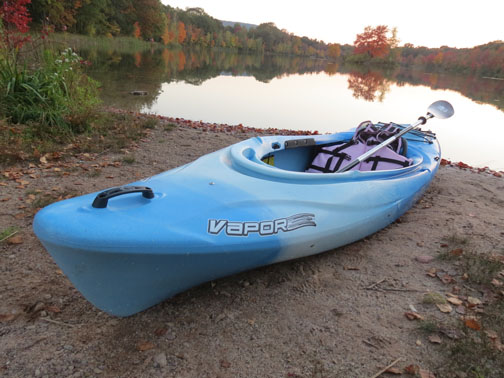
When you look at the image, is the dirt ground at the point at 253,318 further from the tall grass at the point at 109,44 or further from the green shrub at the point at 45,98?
the tall grass at the point at 109,44

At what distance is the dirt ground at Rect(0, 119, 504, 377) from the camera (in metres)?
1.72

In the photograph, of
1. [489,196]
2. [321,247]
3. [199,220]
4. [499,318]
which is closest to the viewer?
[199,220]

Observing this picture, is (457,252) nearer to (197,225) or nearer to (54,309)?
(197,225)

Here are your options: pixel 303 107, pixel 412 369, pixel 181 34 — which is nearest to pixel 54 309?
pixel 412 369

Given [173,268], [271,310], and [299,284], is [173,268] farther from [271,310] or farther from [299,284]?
[299,284]

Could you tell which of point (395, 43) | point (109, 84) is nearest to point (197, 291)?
point (109, 84)

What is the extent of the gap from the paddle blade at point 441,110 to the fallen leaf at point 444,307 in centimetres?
362

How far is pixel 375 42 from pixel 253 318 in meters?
70.5

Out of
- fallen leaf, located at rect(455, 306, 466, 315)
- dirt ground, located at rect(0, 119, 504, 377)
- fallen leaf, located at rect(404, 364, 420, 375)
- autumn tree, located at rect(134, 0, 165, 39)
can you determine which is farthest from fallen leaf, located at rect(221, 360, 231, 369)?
autumn tree, located at rect(134, 0, 165, 39)

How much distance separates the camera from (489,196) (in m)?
4.30

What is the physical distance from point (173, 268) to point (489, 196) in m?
4.32

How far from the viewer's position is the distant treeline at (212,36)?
33000mm

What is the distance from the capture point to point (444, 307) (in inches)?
85.5

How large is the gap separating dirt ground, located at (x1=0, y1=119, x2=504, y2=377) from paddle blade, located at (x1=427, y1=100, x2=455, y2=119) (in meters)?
2.38
